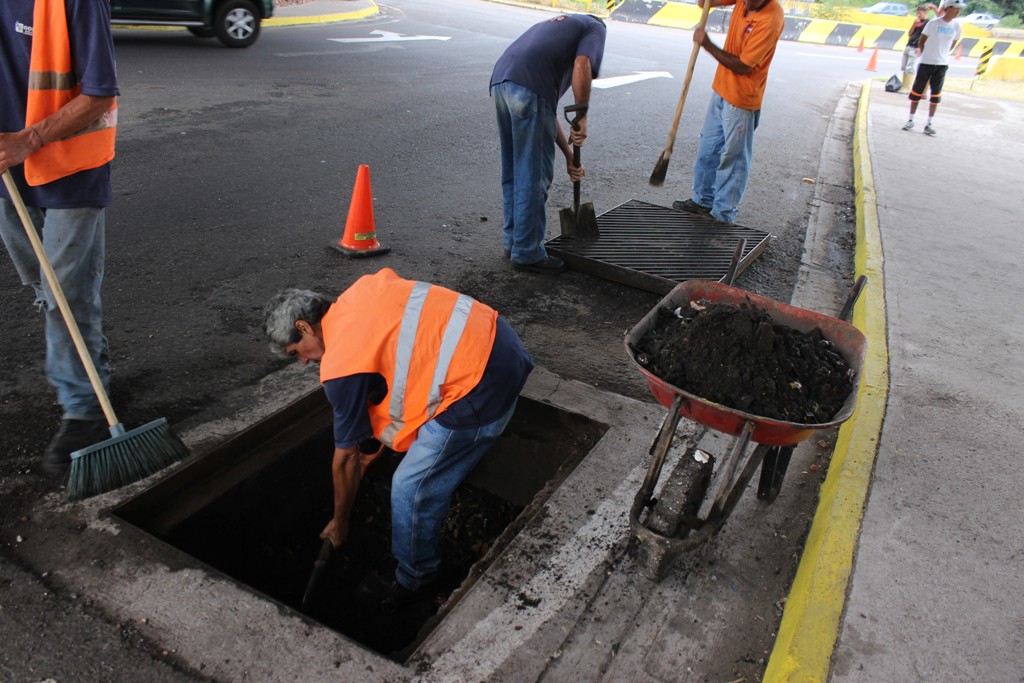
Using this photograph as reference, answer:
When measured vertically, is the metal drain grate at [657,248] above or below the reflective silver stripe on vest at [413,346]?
below

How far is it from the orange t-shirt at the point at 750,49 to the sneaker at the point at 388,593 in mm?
4405

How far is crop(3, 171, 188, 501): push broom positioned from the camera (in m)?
2.71

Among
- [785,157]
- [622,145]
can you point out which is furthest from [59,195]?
[785,157]

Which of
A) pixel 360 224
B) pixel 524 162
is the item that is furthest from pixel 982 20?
pixel 360 224

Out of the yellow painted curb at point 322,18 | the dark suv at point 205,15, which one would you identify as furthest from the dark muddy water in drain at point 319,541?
the yellow painted curb at point 322,18

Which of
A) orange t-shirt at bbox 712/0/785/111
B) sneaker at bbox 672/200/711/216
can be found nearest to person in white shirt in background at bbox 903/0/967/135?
sneaker at bbox 672/200/711/216

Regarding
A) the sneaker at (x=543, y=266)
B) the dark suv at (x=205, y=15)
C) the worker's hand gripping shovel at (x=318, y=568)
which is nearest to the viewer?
the worker's hand gripping shovel at (x=318, y=568)

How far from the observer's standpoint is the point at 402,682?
7.23ft

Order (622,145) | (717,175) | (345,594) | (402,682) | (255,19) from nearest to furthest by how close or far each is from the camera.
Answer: (402,682)
(345,594)
(717,175)
(622,145)
(255,19)

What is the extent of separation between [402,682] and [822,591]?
Result: 145 centimetres

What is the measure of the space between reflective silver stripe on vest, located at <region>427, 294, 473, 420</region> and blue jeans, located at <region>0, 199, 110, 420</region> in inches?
A: 61.8

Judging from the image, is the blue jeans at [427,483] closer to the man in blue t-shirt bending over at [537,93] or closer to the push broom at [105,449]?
the push broom at [105,449]

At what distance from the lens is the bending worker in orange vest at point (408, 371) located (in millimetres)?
2396

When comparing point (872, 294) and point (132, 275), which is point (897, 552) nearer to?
point (872, 294)
